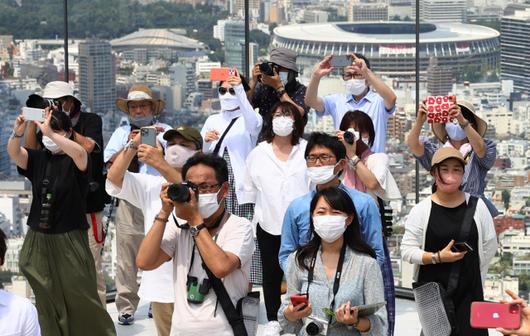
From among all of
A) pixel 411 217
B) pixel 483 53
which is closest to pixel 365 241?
pixel 411 217

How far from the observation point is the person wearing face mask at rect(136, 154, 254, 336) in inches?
196

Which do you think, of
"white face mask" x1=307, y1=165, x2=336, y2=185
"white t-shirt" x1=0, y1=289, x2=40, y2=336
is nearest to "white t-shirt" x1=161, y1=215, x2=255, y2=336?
"white face mask" x1=307, y1=165, x2=336, y2=185

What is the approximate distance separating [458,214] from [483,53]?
225 centimetres

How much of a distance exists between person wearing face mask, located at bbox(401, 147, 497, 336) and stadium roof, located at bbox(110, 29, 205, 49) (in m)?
2.84

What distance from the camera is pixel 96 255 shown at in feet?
23.7

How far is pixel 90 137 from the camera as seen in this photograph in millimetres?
6859

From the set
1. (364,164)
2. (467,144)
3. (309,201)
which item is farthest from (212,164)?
(467,144)

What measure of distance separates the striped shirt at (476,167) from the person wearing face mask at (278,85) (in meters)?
0.89

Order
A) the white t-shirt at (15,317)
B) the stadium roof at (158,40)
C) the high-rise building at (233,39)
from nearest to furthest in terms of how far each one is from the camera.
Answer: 1. the white t-shirt at (15,317)
2. the stadium roof at (158,40)
3. the high-rise building at (233,39)

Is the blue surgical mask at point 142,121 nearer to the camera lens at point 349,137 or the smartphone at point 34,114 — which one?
the smartphone at point 34,114

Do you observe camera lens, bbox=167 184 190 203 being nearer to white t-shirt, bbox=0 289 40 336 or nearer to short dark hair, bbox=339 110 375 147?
white t-shirt, bbox=0 289 40 336

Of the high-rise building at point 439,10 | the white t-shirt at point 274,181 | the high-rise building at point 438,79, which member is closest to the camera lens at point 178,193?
the white t-shirt at point 274,181

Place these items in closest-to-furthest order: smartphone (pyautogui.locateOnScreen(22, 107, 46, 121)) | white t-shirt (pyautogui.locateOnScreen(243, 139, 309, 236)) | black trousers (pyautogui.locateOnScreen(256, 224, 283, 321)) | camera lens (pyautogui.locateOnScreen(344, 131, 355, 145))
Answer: smartphone (pyautogui.locateOnScreen(22, 107, 46, 121)) → camera lens (pyautogui.locateOnScreen(344, 131, 355, 145)) → white t-shirt (pyautogui.locateOnScreen(243, 139, 309, 236)) → black trousers (pyautogui.locateOnScreen(256, 224, 283, 321))

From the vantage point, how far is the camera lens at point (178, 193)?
16.3 ft
